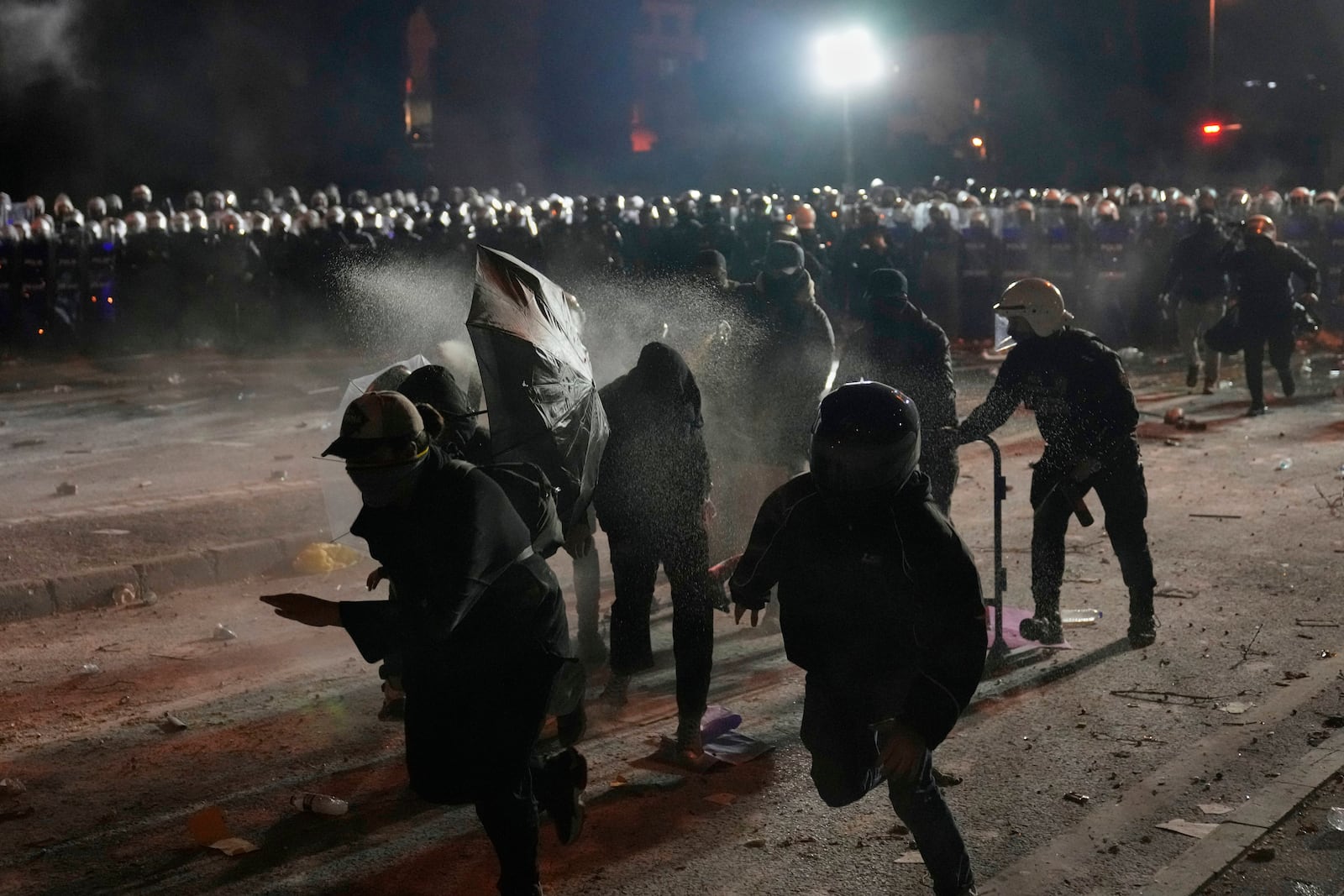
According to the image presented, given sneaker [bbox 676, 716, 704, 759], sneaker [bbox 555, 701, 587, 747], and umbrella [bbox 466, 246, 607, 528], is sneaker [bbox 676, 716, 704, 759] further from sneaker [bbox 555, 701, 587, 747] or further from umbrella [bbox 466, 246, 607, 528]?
umbrella [bbox 466, 246, 607, 528]

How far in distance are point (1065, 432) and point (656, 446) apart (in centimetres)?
227

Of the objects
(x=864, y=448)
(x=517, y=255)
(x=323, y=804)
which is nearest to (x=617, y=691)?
(x=323, y=804)

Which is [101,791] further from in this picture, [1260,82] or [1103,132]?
[1103,132]

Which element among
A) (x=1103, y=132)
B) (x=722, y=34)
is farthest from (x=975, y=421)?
(x=722, y=34)

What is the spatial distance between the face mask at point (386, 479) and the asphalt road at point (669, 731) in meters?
1.53

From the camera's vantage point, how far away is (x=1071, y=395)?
679 centimetres

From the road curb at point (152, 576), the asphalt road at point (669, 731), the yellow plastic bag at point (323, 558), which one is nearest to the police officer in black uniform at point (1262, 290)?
the asphalt road at point (669, 731)

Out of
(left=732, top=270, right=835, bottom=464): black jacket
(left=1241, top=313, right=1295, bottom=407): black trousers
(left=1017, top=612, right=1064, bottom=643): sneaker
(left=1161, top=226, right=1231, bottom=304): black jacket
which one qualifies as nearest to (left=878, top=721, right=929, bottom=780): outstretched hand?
(left=1017, top=612, right=1064, bottom=643): sneaker

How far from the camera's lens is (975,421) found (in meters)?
6.76

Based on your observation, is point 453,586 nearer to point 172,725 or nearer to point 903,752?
point 903,752

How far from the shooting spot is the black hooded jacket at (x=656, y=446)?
18.8ft

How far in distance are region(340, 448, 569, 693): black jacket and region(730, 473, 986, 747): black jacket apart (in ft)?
2.01

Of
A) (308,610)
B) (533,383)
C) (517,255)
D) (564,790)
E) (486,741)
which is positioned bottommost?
(564,790)

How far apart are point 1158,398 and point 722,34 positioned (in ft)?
148
